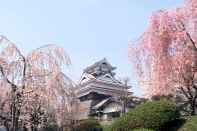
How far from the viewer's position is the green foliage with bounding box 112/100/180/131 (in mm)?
13328

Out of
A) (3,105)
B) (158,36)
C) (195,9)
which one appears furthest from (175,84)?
(3,105)

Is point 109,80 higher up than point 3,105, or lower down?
higher up

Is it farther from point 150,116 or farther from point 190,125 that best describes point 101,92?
point 190,125

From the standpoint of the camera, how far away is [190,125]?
39.7ft

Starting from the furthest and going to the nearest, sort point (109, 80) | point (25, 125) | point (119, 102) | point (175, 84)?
point (109, 80), point (119, 102), point (25, 125), point (175, 84)

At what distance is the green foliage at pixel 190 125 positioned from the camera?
1189 cm

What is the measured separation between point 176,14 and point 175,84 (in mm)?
2624

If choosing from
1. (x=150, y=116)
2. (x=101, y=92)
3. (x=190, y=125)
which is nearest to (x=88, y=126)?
(x=150, y=116)

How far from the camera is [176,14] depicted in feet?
42.2

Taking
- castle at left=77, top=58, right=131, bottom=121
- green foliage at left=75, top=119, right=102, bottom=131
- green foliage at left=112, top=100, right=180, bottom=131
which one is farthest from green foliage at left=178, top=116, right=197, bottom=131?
castle at left=77, top=58, right=131, bottom=121

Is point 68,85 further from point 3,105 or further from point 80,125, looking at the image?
point 80,125

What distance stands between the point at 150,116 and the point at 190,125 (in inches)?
68.1

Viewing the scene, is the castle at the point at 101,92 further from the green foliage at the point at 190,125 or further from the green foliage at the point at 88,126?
the green foliage at the point at 190,125

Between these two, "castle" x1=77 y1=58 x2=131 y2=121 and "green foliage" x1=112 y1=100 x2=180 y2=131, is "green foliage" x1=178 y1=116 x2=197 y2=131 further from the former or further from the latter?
"castle" x1=77 y1=58 x2=131 y2=121
